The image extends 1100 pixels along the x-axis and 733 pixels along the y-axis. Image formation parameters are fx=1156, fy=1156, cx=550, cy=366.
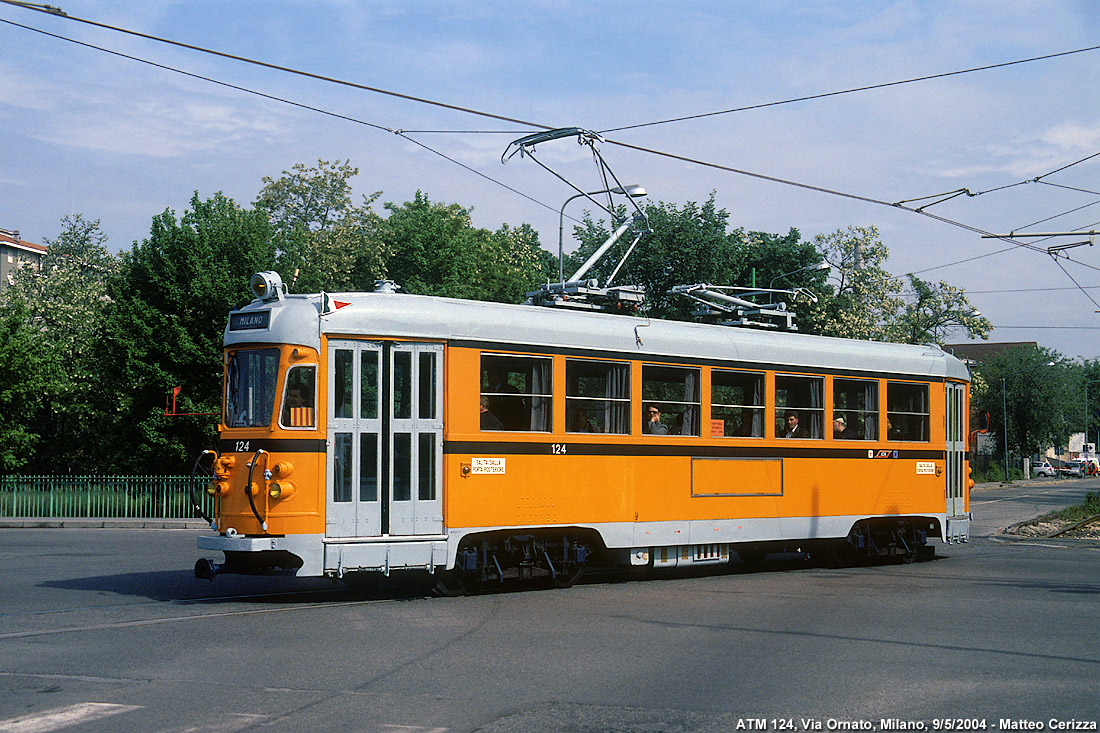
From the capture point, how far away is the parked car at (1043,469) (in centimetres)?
9838

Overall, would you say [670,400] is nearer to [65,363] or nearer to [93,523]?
[93,523]

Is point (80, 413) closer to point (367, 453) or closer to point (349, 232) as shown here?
point (349, 232)

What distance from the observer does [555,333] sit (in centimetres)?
1348

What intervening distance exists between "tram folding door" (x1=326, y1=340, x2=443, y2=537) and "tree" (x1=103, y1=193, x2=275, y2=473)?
70.4 ft

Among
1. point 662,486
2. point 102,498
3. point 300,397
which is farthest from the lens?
point 102,498

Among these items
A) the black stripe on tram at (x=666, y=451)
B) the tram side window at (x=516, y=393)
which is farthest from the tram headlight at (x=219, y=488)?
the tram side window at (x=516, y=393)

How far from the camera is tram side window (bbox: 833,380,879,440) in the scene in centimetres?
1642

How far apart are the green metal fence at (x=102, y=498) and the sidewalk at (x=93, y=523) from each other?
75cm

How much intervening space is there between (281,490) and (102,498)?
65.4 feet

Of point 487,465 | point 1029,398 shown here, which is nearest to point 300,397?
point 487,465

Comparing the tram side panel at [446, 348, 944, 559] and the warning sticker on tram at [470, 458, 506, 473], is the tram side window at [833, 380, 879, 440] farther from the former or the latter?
the warning sticker on tram at [470, 458, 506, 473]

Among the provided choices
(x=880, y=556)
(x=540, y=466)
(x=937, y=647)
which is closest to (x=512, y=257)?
(x=880, y=556)

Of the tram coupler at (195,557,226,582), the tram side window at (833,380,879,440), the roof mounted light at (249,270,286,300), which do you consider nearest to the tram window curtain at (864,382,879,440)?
the tram side window at (833,380,879,440)

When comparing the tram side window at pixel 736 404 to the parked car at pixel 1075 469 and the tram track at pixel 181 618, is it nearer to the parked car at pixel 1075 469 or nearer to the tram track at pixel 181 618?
the tram track at pixel 181 618
